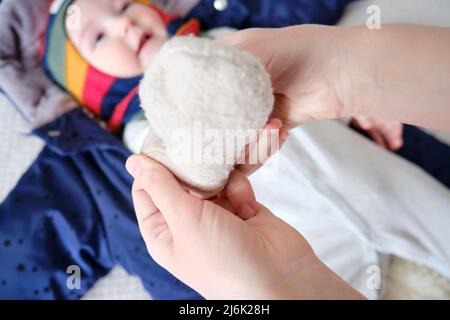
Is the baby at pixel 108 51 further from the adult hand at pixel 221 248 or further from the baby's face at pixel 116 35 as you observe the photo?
the adult hand at pixel 221 248

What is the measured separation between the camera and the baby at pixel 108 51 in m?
0.93

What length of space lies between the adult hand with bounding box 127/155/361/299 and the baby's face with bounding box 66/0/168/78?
21.7 inches

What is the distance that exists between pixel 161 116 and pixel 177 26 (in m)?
0.71

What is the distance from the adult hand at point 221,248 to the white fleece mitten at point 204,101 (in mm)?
36

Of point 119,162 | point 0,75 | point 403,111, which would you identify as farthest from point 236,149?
point 0,75

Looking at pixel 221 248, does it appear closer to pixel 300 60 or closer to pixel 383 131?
pixel 300 60

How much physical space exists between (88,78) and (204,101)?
73 centimetres

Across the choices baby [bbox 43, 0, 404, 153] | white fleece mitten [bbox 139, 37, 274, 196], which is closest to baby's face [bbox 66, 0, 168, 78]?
baby [bbox 43, 0, 404, 153]

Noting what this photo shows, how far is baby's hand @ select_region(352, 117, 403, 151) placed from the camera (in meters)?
0.87

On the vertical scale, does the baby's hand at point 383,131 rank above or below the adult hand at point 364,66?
below

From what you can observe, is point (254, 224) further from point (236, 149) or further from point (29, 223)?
point (29, 223)

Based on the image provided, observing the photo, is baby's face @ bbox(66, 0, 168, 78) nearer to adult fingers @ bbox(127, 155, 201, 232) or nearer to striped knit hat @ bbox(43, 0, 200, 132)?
striped knit hat @ bbox(43, 0, 200, 132)

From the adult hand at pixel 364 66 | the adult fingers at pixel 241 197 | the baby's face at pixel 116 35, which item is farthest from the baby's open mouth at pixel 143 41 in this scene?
the adult fingers at pixel 241 197

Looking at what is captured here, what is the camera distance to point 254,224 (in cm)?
45
